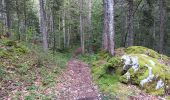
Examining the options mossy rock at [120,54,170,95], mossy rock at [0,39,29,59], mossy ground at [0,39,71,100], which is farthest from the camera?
mossy rock at [0,39,29,59]

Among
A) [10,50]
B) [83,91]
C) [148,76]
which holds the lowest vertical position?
[83,91]

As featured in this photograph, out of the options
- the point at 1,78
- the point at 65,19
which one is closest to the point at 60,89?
the point at 1,78

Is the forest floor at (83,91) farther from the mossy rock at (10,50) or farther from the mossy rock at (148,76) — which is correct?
the mossy rock at (10,50)

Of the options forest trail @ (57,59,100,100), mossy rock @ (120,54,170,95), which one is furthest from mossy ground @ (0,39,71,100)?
mossy rock @ (120,54,170,95)

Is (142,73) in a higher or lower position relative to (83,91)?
higher

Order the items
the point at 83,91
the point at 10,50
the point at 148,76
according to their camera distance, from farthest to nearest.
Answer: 1. the point at 10,50
2. the point at 148,76
3. the point at 83,91

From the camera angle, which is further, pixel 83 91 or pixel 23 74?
pixel 23 74

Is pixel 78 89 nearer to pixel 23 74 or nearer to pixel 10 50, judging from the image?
pixel 23 74

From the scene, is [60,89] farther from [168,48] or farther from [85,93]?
[168,48]

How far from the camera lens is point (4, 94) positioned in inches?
360

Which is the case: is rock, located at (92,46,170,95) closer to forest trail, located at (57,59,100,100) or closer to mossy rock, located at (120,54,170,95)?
mossy rock, located at (120,54,170,95)

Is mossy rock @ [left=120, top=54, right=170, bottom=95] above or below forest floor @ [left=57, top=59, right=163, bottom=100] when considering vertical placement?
above

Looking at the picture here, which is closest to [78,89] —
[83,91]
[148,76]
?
[83,91]

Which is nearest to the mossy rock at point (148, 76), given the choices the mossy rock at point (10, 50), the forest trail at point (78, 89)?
the forest trail at point (78, 89)
